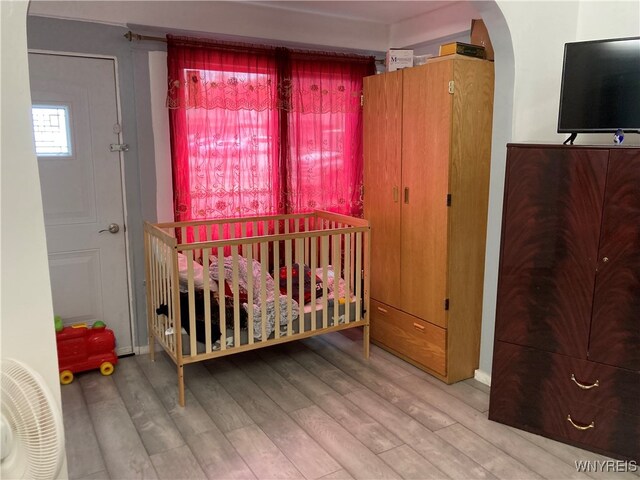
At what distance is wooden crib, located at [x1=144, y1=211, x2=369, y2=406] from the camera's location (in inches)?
111

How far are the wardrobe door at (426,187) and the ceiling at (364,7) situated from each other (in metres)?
0.80

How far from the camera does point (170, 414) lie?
2.71 meters

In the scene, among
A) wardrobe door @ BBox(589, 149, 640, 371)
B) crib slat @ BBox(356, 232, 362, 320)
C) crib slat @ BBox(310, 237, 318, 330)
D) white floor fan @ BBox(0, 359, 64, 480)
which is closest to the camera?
white floor fan @ BBox(0, 359, 64, 480)

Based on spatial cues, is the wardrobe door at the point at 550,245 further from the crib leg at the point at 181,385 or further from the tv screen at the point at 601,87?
the crib leg at the point at 181,385

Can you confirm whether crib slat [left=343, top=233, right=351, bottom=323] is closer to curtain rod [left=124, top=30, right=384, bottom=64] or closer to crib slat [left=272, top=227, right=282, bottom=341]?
crib slat [left=272, top=227, right=282, bottom=341]

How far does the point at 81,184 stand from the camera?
318cm

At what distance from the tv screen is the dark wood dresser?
189mm

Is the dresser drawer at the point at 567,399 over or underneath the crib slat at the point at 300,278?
underneath

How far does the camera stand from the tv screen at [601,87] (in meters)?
2.20

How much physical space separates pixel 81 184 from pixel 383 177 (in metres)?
1.88

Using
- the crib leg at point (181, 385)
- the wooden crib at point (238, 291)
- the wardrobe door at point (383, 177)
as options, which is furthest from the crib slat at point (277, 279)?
the wardrobe door at point (383, 177)

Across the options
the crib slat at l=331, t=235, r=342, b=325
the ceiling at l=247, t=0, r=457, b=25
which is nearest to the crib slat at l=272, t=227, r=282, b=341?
the crib slat at l=331, t=235, r=342, b=325

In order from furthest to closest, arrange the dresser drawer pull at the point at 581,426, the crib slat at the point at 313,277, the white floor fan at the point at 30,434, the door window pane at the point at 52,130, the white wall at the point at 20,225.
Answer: the crib slat at the point at 313,277 → the door window pane at the point at 52,130 → the dresser drawer pull at the point at 581,426 → the white wall at the point at 20,225 → the white floor fan at the point at 30,434

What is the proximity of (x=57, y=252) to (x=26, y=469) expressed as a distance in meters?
1.95
